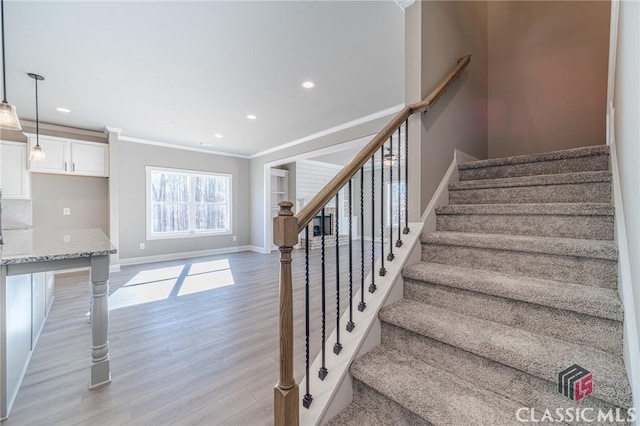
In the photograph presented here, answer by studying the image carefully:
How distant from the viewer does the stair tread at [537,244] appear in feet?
4.00

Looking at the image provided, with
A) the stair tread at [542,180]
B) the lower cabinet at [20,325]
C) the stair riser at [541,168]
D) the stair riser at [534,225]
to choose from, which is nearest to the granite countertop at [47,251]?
the lower cabinet at [20,325]

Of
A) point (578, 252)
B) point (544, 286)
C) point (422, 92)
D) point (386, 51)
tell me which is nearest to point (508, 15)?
point (386, 51)

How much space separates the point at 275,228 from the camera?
41.3 inches

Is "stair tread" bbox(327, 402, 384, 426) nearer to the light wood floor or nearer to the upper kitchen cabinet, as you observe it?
the light wood floor

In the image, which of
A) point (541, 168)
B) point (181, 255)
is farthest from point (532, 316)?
point (181, 255)

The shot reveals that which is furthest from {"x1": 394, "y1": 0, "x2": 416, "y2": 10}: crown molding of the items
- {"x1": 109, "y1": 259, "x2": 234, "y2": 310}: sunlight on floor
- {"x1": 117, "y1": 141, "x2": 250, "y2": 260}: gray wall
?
{"x1": 117, "y1": 141, "x2": 250, "y2": 260}: gray wall

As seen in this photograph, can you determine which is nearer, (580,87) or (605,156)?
(605,156)

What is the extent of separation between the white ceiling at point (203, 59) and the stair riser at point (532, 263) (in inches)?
76.4

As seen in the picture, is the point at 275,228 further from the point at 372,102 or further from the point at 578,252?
the point at 372,102

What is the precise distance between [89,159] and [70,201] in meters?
0.83

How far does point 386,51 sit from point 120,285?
465cm

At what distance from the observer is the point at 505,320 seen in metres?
1.25

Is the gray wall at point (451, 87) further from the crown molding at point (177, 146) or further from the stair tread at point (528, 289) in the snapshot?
the crown molding at point (177, 146)

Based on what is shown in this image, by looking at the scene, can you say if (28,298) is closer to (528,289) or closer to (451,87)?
(528,289)
